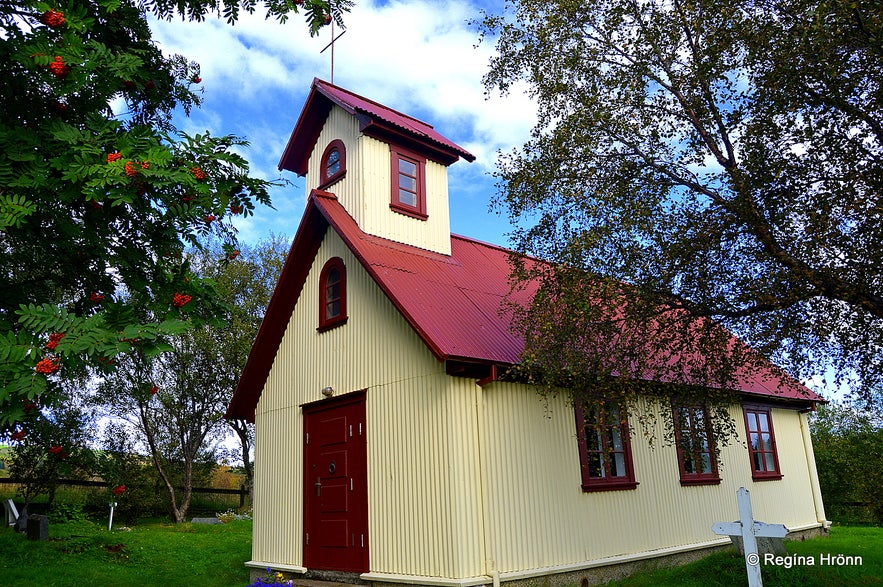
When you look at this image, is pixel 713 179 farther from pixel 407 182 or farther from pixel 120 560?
pixel 120 560

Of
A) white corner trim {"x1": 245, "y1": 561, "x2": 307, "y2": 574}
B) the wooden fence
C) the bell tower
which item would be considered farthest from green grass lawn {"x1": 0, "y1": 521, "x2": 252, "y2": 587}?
the bell tower

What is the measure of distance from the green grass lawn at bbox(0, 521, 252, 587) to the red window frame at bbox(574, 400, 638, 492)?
6505 mm

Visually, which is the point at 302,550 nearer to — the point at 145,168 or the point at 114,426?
the point at 145,168

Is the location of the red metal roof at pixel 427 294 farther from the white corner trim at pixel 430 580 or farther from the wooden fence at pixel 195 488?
the wooden fence at pixel 195 488

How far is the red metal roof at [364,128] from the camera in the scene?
43.3 feet

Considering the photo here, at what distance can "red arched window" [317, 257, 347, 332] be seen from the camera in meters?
12.2

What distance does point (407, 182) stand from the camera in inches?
539

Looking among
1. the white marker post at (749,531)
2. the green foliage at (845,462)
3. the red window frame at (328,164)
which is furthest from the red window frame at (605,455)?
the green foliage at (845,462)

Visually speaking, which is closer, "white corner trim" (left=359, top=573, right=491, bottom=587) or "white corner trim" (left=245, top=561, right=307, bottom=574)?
"white corner trim" (left=359, top=573, right=491, bottom=587)

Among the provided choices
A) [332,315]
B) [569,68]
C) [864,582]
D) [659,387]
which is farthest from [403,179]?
[864,582]

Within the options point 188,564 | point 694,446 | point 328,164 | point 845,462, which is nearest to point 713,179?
point 694,446

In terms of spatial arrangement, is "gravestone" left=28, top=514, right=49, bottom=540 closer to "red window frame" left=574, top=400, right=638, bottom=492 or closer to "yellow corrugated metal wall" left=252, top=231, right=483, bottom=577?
"yellow corrugated metal wall" left=252, top=231, right=483, bottom=577

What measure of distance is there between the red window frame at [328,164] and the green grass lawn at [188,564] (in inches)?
307

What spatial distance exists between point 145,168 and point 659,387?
24.8 feet
